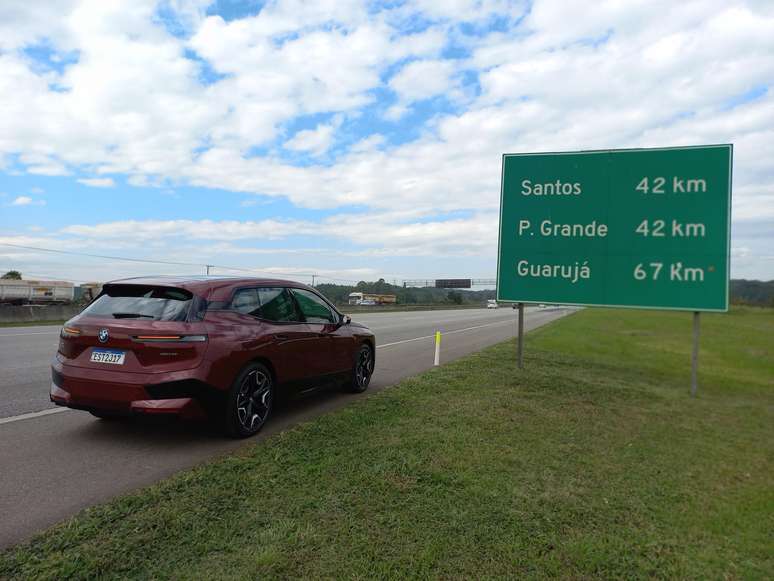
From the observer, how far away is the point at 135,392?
4820mm

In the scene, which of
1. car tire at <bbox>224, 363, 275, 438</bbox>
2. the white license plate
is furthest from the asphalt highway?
the white license plate

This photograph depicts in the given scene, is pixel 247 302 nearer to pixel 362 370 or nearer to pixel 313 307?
pixel 313 307

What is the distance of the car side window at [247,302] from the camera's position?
564cm

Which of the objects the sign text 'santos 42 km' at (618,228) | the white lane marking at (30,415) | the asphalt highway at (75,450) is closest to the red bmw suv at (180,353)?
the asphalt highway at (75,450)

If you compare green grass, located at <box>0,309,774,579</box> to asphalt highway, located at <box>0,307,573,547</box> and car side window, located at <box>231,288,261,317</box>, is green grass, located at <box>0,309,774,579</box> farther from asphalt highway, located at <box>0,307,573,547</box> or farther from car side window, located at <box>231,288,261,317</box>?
car side window, located at <box>231,288,261,317</box>

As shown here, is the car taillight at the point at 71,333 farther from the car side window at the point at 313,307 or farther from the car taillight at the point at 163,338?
the car side window at the point at 313,307

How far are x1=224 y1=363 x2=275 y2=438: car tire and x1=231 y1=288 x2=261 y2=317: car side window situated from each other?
23.1 inches

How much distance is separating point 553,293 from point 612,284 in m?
1.00

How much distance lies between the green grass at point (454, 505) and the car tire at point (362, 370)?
1193 millimetres

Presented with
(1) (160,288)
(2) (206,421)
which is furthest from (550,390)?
(1) (160,288)

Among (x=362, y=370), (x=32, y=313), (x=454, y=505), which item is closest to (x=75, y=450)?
(x=454, y=505)

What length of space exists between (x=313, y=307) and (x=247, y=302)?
54.1 inches

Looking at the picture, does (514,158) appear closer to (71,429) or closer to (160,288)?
(160,288)

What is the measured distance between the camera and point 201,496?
149 inches
